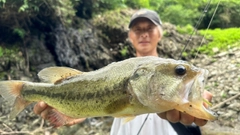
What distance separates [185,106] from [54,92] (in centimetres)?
105

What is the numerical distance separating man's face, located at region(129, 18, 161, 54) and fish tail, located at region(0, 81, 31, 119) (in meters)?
1.87

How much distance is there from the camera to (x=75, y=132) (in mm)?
7203

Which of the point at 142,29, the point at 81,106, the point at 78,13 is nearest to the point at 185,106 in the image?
the point at 81,106

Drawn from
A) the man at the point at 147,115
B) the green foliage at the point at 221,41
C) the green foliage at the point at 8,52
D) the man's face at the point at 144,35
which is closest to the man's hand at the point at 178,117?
the man at the point at 147,115

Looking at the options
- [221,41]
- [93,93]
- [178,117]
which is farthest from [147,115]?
[221,41]

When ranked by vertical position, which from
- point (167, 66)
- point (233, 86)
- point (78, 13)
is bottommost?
point (233, 86)

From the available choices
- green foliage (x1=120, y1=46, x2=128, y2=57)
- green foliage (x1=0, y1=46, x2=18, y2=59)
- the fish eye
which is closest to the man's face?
the fish eye

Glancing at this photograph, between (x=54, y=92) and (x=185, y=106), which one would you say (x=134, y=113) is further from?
(x=54, y=92)

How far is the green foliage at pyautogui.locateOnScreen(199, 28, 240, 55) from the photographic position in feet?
36.8

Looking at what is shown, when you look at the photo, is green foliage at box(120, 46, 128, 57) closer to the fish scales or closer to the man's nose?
the man's nose

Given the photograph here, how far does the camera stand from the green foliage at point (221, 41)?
11.2 metres

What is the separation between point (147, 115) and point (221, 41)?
9.96 meters

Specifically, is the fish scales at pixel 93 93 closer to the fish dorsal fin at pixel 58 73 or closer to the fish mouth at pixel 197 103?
the fish dorsal fin at pixel 58 73

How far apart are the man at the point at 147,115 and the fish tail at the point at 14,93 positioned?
165 millimetres
